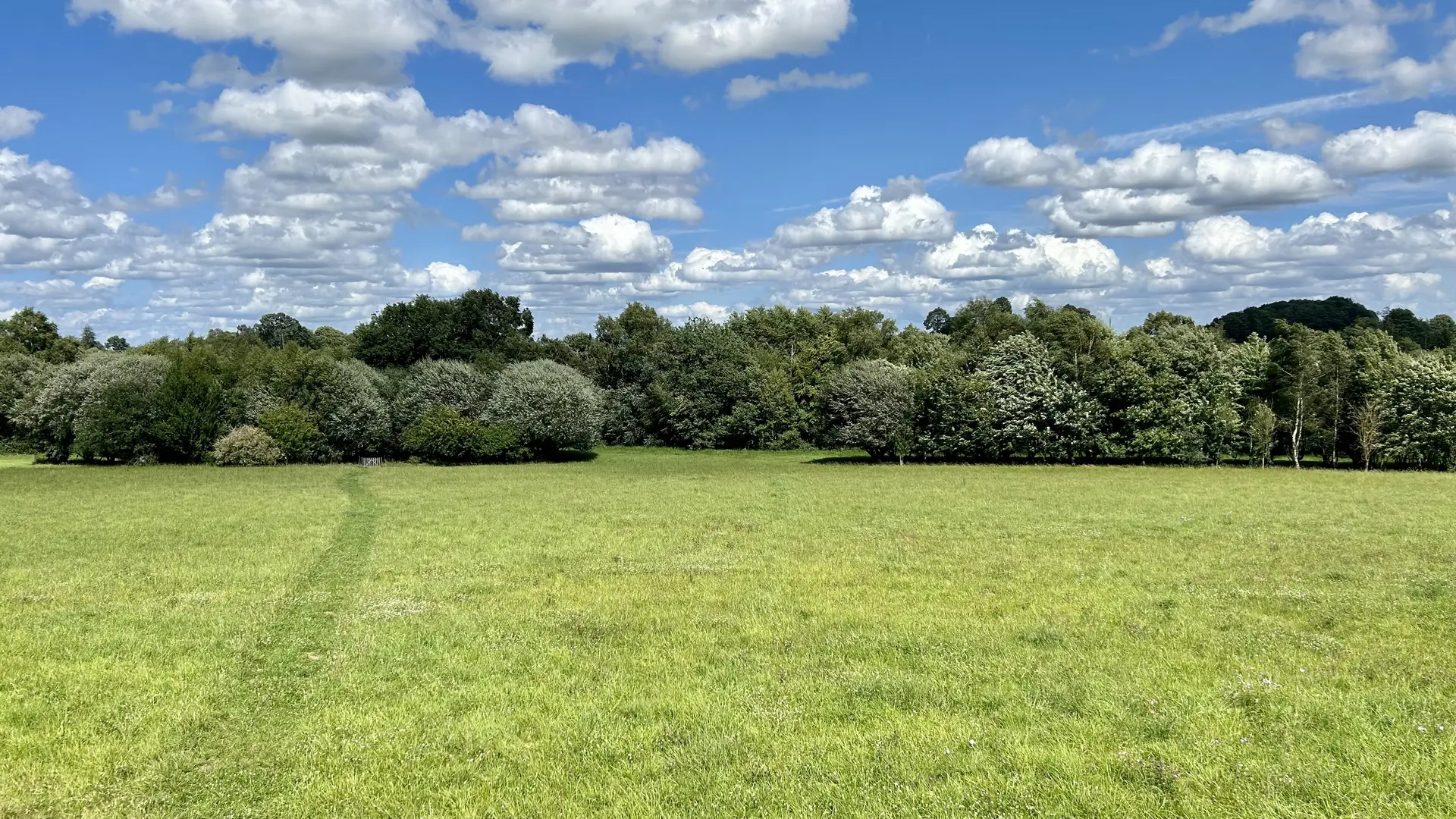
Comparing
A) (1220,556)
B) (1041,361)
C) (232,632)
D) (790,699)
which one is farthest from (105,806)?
(1041,361)

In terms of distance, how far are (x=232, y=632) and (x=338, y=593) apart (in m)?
3.21

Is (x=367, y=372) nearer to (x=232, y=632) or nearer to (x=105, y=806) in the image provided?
(x=232, y=632)

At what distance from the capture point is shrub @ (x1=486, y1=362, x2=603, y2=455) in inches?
2473

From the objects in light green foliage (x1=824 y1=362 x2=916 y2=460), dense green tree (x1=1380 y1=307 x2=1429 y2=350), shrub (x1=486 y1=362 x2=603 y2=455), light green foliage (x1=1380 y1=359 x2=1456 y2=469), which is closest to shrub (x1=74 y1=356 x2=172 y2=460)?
shrub (x1=486 y1=362 x2=603 y2=455)

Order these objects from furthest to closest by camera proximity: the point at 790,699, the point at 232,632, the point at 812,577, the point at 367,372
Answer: the point at 367,372
the point at 812,577
the point at 232,632
the point at 790,699

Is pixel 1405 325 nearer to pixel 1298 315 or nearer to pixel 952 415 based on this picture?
pixel 1298 315

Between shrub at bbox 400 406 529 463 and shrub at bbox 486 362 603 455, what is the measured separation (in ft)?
3.64

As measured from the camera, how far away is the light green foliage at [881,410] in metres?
58.9

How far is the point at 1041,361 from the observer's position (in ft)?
193

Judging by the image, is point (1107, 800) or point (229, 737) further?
point (229, 737)

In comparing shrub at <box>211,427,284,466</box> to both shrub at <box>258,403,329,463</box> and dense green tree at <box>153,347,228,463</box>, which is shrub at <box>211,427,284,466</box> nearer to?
shrub at <box>258,403,329,463</box>

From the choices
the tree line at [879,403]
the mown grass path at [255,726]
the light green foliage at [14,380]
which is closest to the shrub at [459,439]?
the tree line at [879,403]

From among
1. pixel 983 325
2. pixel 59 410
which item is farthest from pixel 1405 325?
pixel 59 410

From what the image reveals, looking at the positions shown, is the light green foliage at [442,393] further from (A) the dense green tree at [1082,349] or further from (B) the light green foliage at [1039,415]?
(A) the dense green tree at [1082,349]
